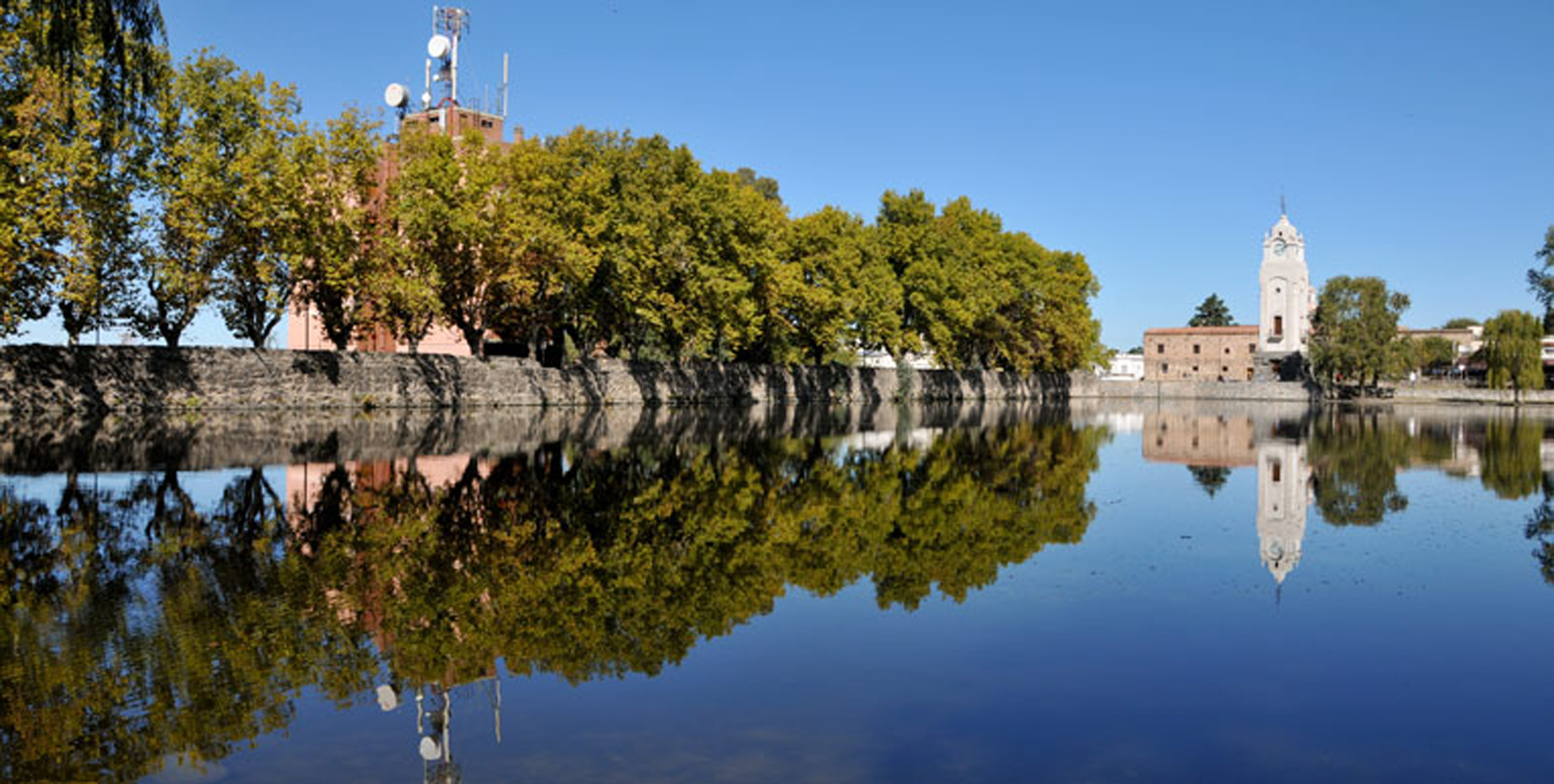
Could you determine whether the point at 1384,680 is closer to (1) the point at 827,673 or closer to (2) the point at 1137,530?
(1) the point at 827,673

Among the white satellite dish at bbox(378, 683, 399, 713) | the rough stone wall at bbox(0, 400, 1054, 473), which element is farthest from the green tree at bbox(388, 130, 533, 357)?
the white satellite dish at bbox(378, 683, 399, 713)

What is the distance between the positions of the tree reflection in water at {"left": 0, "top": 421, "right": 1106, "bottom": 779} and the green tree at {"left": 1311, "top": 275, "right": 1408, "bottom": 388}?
8788 cm

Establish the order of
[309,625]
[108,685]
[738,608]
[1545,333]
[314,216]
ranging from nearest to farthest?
[108,685]
[309,625]
[738,608]
[314,216]
[1545,333]

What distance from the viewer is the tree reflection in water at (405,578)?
Result: 651 cm

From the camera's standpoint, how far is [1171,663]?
773 centimetres

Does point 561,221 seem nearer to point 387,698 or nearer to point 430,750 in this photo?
point 387,698

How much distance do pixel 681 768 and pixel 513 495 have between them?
36.5 feet

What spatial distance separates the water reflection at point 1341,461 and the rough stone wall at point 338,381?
70.4ft

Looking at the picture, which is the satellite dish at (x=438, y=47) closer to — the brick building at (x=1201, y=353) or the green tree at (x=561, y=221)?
the green tree at (x=561, y=221)

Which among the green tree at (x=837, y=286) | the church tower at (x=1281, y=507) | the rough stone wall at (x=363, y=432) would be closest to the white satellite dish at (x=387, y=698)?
the church tower at (x=1281, y=507)

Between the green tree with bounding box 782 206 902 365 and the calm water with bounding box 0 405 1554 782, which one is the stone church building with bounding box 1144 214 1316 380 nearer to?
the green tree with bounding box 782 206 902 365

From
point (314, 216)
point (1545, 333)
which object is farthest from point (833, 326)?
point (1545, 333)

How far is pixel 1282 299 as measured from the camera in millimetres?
108188

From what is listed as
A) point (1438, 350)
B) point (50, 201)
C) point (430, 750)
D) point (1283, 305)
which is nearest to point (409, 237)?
point (50, 201)
